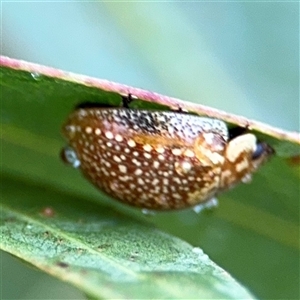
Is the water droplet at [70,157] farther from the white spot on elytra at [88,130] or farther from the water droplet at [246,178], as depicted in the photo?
the water droplet at [246,178]

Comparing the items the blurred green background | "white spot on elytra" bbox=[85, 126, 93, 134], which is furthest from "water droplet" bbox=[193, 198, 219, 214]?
the blurred green background

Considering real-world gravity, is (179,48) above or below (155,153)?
above

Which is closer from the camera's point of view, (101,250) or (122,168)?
(101,250)

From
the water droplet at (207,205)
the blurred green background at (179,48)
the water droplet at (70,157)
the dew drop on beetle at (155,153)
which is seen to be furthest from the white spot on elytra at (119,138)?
the blurred green background at (179,48)

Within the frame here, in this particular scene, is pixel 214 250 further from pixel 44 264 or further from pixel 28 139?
pixel 44 264

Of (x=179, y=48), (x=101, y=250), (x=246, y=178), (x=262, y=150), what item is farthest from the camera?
(x=179, y=48)

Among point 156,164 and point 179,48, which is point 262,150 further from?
point 179,48

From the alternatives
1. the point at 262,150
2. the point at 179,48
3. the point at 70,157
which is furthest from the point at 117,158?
the point at 179,48
